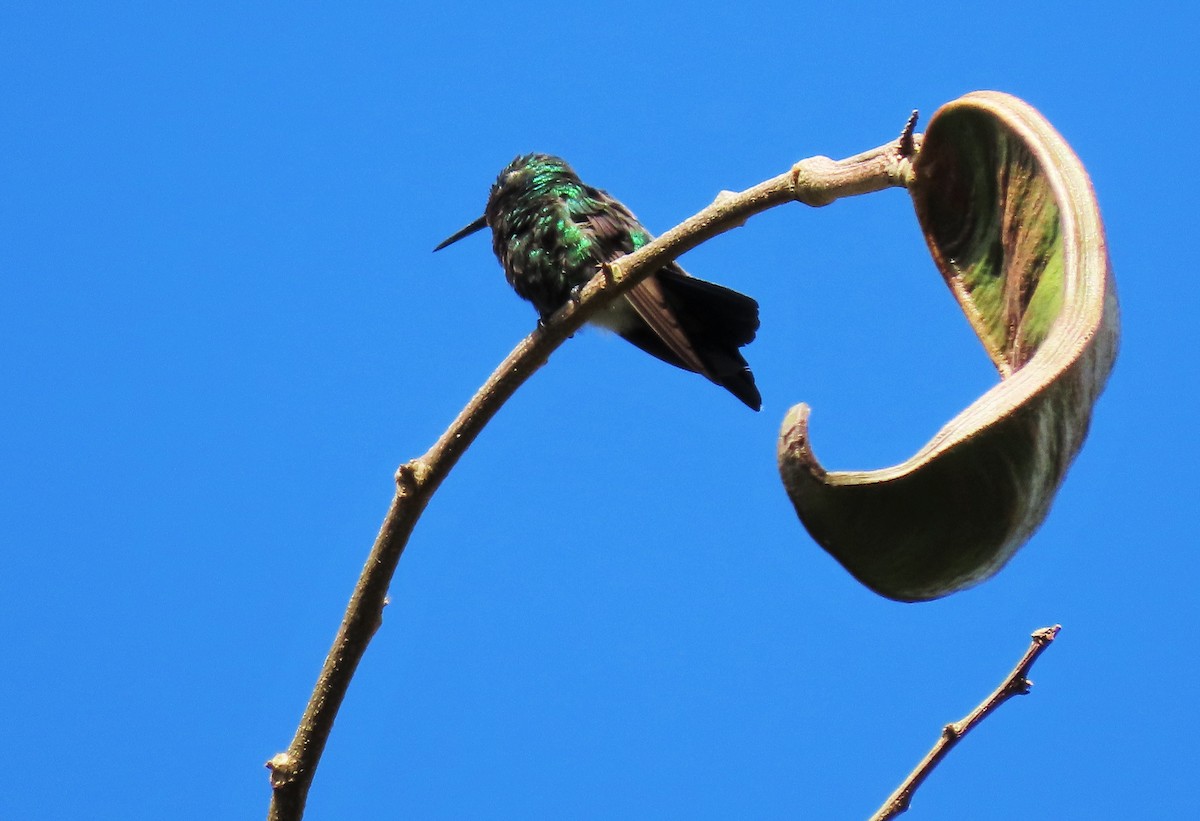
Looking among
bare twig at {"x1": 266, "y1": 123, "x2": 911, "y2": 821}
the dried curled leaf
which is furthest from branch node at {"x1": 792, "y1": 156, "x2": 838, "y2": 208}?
the dried curled leaf

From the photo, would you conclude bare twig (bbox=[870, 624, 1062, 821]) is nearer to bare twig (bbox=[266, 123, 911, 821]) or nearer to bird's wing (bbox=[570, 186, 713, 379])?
bare twig (bbox=[266, 123, 911, 821])

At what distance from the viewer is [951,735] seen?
6.23 ft

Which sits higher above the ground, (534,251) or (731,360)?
(534,251)

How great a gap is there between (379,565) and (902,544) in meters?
1.18

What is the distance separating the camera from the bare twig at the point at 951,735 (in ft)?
6.17

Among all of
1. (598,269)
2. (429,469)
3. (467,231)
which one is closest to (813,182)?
(429,469)

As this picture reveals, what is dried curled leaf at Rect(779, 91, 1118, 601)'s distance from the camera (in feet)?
3.64

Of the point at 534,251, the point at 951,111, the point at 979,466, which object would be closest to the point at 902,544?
the point at 979,466

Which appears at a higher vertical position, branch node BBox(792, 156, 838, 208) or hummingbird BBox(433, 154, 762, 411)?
hummingbird BBox(433, 154, 762, 411)

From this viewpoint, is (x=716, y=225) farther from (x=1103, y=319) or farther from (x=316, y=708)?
(x=316, y=708)

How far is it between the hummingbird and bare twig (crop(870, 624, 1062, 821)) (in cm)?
212

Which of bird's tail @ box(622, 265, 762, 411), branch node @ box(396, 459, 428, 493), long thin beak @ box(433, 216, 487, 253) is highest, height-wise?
long thin beak @ box(433, 216, 487, 253)

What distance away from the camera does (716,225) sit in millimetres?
2037

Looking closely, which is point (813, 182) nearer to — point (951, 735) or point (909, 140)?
point (909, 140)
